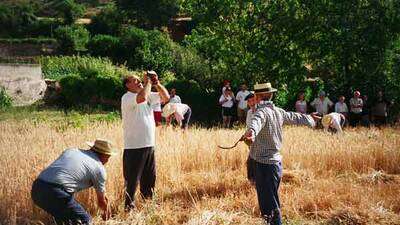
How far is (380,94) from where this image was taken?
A: 16.2 meters

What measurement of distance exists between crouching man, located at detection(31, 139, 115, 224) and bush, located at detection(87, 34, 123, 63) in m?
26.4

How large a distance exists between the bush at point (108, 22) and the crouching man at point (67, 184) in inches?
1397

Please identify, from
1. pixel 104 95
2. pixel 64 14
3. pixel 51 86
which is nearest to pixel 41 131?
pixel 104 95

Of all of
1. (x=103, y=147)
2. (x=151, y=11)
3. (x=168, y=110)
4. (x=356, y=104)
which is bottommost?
(x=356, y=104)

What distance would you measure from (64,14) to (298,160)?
131 feet

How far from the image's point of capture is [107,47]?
1299 inches

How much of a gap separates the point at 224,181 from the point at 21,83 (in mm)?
18030

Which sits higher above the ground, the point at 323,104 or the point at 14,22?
the point at 14,22

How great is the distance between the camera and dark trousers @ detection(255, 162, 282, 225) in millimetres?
6027

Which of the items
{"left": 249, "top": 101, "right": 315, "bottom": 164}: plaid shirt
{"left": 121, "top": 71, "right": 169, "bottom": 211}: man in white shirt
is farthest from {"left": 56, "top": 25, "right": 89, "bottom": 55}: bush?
{"left": 249, "top": 101, "right": 315, "bottom": 164}: plaid shirt

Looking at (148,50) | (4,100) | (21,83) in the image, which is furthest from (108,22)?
(4,100)

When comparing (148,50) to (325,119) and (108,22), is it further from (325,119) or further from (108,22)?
(325,119)

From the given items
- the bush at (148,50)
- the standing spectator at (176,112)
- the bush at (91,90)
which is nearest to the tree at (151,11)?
the bush at (148,50)

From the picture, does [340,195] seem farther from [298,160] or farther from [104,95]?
[104,95]
